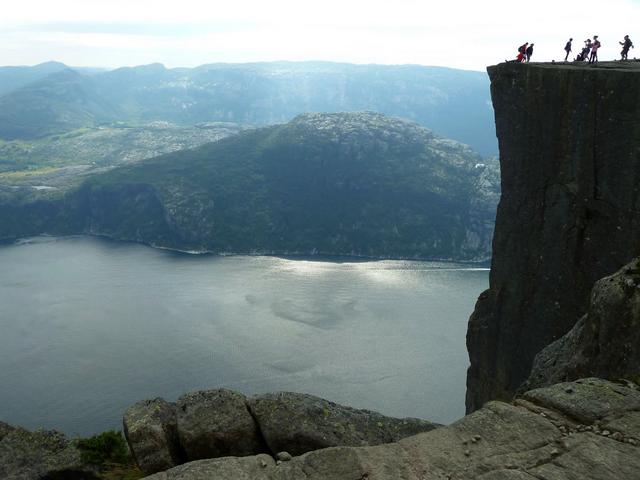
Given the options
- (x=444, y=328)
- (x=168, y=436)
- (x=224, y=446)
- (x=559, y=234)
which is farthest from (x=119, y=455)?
(x=444, y=328)

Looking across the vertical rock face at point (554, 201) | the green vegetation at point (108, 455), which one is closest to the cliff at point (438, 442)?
the green vegetation at point (108, 455)

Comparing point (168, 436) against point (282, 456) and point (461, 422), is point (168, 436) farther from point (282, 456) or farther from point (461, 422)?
point (461, 422)

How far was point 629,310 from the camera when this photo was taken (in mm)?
21266

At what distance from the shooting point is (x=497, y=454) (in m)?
15.0

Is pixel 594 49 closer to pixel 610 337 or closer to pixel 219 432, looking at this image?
pixel 610 337

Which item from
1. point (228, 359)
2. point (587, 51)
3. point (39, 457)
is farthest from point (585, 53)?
point (228, 359)

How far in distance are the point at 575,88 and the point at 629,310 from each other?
1790cm

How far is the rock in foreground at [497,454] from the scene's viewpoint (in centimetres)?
1424

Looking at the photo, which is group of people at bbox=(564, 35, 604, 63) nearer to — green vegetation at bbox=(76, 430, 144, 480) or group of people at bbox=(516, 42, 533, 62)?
group of people at bbox=(516, 42, 533, 62)

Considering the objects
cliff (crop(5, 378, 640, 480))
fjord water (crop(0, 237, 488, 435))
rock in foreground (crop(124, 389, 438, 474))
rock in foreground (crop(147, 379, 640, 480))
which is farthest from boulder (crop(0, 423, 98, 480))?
fjord water (crop(0, 237, 488, 435))

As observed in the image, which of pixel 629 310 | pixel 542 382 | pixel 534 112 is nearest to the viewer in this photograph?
pixel 629 310

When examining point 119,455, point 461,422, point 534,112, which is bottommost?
point 119,455

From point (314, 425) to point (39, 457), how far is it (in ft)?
48.3

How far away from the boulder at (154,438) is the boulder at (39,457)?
191 inches
